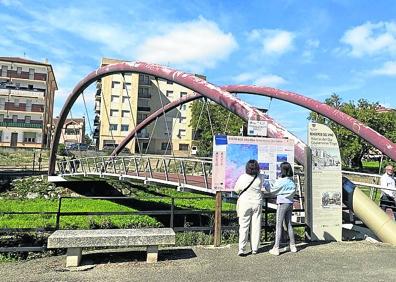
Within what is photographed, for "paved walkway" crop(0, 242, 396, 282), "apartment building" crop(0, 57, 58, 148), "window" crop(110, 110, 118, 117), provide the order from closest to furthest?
"paved walkway" crop(0, 242, 396, 282)
"apartment building" crop(0, 57, 58, 148)
"window" crop(110, 110, 118, 117)

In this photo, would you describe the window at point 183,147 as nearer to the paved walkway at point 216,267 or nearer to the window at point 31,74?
the window at point 31,74

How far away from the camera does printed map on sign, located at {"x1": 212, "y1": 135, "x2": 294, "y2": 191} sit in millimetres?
7238

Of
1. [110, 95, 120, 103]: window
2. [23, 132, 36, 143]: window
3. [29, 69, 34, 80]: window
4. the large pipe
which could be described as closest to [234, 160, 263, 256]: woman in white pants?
the large pipe

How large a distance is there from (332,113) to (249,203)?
11326 millimetres

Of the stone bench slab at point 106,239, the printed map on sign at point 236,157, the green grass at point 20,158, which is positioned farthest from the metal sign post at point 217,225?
the green grass at point 20,158

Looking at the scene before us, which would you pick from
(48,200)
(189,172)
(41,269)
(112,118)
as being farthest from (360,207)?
(112,118)

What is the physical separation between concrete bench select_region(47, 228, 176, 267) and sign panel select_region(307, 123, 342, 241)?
303 centimetres

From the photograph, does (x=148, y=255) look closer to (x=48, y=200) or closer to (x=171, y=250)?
(x=171, y=250)

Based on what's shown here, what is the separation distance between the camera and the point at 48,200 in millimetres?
26062

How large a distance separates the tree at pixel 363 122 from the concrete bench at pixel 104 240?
117 ft

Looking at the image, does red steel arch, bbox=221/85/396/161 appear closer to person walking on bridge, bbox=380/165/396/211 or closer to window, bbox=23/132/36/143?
person walking on bridge, bbox=380/165/396/211

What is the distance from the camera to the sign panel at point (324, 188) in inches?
301

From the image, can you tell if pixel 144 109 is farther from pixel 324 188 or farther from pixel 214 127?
pixel 324 188

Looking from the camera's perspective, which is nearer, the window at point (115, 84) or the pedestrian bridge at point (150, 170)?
the pedestrian bridge at point (150, 170)
